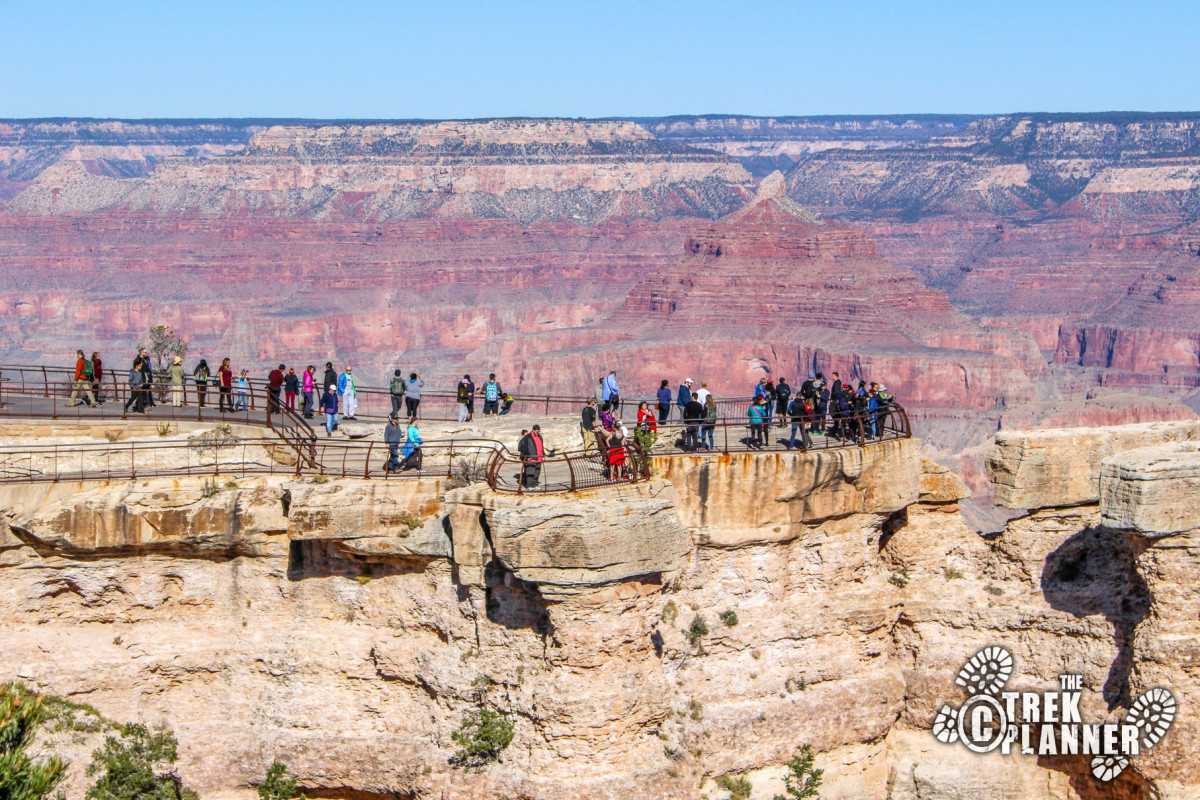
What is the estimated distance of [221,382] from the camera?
103 feet

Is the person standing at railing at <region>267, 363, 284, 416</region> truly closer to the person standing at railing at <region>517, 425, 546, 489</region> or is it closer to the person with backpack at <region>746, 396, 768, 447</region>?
the person standing at railing at <region>517, 425, 546, 489</region>

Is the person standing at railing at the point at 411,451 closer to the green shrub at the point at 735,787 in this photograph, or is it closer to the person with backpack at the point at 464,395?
the person with backpack at the point at 464,395

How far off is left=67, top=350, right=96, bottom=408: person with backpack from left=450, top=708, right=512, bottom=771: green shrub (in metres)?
11.8

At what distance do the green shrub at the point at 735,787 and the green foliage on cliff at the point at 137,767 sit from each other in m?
9.24

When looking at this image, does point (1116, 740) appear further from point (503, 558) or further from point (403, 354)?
point (403, 354)

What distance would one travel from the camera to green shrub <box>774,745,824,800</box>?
85.5ft

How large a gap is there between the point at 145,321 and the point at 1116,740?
17985 centimetres

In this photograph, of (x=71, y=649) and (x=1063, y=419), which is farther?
(x=1063, y=419)

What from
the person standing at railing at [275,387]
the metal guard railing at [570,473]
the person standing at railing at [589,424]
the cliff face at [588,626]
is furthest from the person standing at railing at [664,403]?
the person standing at railing at [275,387]

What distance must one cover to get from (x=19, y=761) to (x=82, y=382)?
13057 mm

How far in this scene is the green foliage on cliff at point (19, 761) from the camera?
62.7ft

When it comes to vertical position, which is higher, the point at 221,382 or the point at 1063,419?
the point at 221,382

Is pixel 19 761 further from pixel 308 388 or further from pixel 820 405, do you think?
pixel 820 405

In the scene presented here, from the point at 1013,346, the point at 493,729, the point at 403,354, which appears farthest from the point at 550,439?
the point at 403,354
